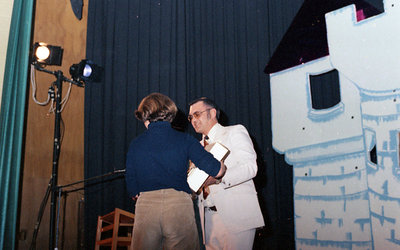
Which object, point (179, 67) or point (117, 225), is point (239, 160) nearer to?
point (117, 225)

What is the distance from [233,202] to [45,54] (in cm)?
251

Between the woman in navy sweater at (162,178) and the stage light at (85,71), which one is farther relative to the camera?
the stage light at (85,71)

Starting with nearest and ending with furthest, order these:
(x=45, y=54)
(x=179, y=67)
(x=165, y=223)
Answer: (x=165, y=223) → (x=45, y=54) → (x=179, y=67)

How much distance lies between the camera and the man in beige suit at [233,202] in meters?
2.34

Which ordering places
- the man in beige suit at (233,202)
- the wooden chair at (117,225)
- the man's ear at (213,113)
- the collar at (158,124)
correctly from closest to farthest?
the collar at (158,124), the man in beige suit at (233,202), the man's ear at (213,113), the wooden chair at (117,225)

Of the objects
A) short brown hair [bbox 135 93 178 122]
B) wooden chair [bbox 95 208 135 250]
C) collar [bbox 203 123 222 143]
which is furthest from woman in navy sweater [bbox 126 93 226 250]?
wooden chair [bbox 95 208 135 250]

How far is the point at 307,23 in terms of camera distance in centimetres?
404

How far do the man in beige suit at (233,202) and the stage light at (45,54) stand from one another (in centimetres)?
212

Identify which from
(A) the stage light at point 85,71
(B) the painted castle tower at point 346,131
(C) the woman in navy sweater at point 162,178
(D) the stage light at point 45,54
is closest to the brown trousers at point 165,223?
(C) the woman in navy sweater at point 162,178

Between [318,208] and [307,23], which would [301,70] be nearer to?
[307,23]

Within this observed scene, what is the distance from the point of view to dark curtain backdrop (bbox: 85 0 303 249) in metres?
4.05

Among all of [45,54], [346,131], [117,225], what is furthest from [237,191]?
[45,54]

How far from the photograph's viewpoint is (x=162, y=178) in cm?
189

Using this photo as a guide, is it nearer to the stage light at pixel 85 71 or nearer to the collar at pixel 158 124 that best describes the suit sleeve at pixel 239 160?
the collar at pixel 158 124
